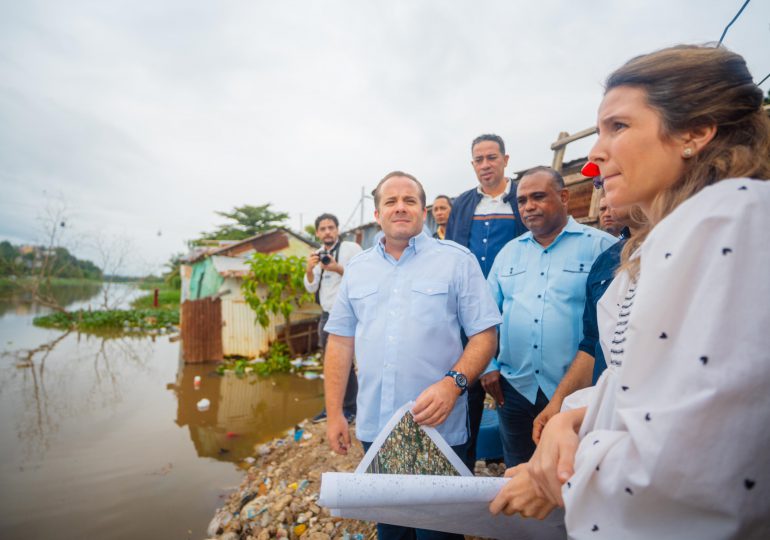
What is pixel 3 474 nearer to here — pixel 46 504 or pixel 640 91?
pixel 46 504

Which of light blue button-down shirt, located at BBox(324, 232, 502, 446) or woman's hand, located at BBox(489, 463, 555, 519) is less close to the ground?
light blue button-down shirt, located at BBox(324, 232, 502, 446)

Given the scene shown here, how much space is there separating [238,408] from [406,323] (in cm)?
586

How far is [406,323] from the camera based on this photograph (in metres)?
1.89

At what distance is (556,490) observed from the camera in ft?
2.60

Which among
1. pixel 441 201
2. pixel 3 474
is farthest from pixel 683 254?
pixel 3 474

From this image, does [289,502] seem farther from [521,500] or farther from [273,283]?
[273,283]

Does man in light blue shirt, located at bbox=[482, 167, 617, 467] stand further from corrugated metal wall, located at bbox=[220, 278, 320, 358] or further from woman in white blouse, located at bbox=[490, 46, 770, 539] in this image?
corrugated metal wall, located at bbox=[220, 278, 320, 358]

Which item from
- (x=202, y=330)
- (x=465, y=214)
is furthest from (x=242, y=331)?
(x=465, y=214)

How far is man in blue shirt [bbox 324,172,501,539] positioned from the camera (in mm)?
1850

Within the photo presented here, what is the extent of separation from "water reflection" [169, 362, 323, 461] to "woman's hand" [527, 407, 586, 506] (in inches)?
198

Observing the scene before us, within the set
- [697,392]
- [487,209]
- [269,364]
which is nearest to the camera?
[697,392]

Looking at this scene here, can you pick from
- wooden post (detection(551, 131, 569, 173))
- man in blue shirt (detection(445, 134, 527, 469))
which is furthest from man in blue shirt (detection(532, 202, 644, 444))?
wooden post (detection(551, 131, 569, 173))

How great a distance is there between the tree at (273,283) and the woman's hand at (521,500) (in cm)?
823

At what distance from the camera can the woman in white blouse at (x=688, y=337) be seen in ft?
1.74
